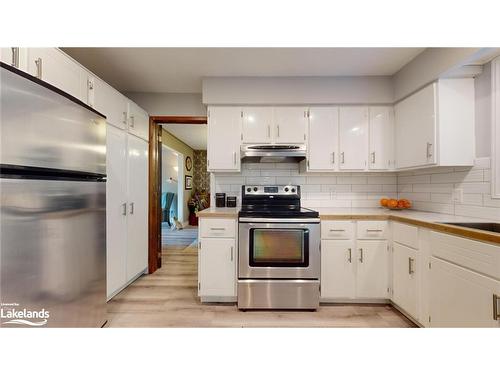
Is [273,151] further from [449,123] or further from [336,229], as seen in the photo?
[449,123]

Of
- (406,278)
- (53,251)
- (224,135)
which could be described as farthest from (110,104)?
(406,278)

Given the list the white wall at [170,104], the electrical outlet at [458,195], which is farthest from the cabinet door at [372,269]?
the white wall at [170,104]

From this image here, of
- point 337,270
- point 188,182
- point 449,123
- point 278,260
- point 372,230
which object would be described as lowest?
point 337,270

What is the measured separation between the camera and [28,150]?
1.00 meters

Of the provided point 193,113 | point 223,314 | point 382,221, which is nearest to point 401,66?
point 382,221

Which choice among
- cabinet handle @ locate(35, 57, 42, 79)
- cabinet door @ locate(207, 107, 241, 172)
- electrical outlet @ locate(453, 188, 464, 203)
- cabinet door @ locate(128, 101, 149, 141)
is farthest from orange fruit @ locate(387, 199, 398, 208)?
cabinet handle @ locate(35, 57, 42, 79)

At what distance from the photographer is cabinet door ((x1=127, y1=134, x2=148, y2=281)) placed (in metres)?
2.52

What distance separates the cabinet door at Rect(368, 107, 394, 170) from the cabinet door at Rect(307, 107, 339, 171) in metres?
0.39

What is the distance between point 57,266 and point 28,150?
0.59m

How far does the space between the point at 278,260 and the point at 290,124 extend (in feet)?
4.82

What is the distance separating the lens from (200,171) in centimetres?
792

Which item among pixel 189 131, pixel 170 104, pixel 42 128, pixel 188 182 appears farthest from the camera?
pixel 188 182

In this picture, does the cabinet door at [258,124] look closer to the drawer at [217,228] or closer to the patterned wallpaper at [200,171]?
the drawer at [217,228]

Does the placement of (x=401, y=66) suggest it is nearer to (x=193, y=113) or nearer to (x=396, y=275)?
(x=396, y=275)
